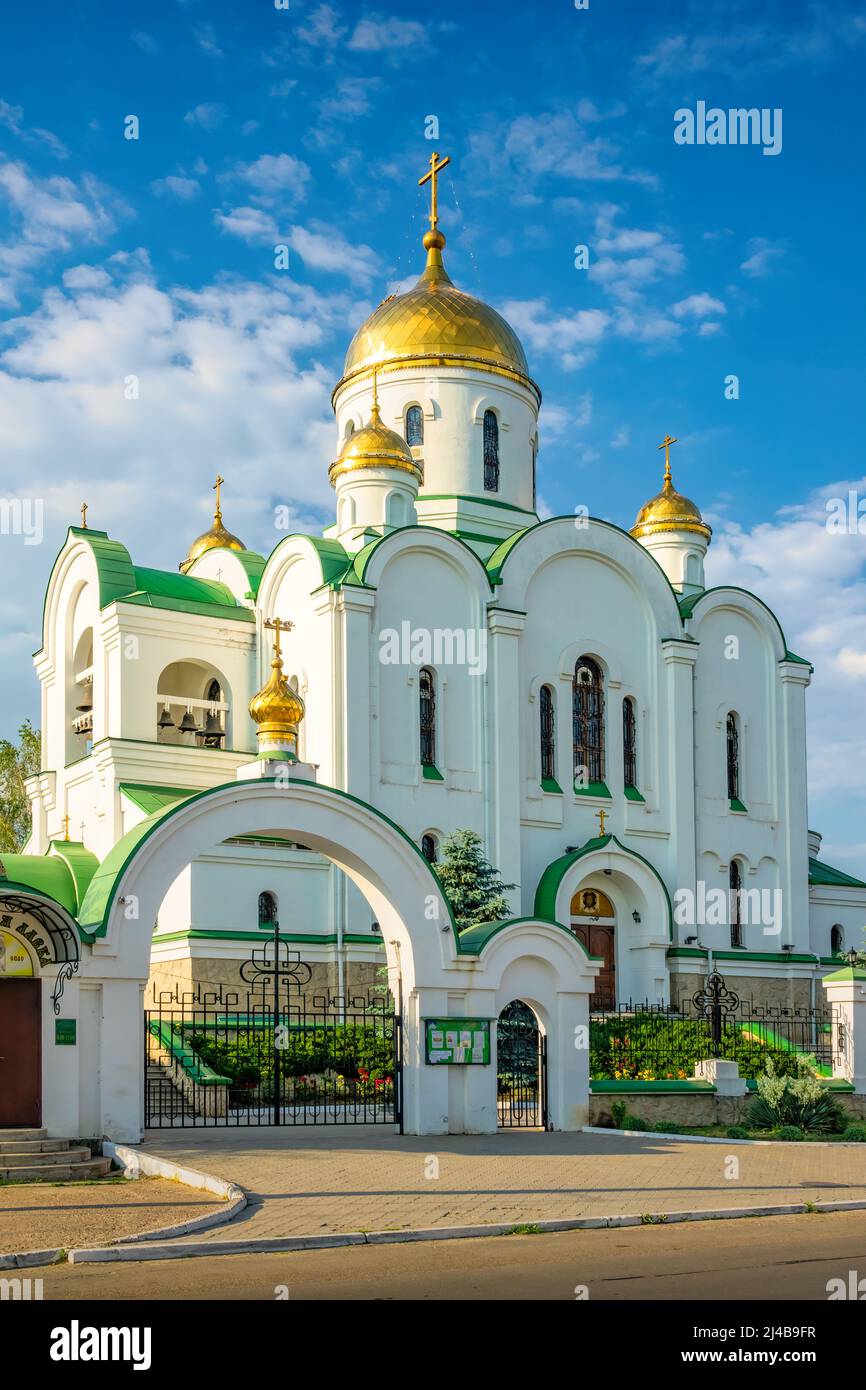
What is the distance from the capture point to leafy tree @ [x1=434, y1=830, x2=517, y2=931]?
2341 centimetres

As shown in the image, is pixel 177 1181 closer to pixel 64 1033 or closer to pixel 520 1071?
pixel 64 1033

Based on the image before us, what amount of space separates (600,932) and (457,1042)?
11.1m

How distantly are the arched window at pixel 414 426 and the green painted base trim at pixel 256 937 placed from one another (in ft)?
34.2

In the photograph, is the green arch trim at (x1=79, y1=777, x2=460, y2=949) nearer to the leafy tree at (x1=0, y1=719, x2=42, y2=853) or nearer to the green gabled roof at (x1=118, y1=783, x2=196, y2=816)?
the green gabled roof at (x1=118, y1=783, x2=196, y2=816)

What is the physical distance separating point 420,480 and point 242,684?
192 inches

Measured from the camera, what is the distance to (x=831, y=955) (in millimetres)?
31203

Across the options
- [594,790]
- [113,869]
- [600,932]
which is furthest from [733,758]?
[113,869]

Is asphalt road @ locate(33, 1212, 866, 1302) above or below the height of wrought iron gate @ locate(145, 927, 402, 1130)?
above

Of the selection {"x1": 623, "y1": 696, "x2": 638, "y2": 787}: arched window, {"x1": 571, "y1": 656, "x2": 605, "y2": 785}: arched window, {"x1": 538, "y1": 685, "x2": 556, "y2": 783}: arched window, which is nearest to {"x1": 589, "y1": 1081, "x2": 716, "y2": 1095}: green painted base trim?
{"x1": 538, "y1": 685, "x2": 556, "y2": 783}: arched window

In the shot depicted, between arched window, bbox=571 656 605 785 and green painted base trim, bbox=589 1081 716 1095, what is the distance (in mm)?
9890

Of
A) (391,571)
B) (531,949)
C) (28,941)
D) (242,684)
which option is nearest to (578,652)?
(391,571)

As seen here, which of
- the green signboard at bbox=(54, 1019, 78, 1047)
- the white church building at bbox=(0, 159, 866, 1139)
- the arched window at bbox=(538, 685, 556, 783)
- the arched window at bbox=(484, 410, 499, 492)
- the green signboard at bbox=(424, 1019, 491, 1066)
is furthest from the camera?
the arched window at bbox=(484, 410, 499, 492)
